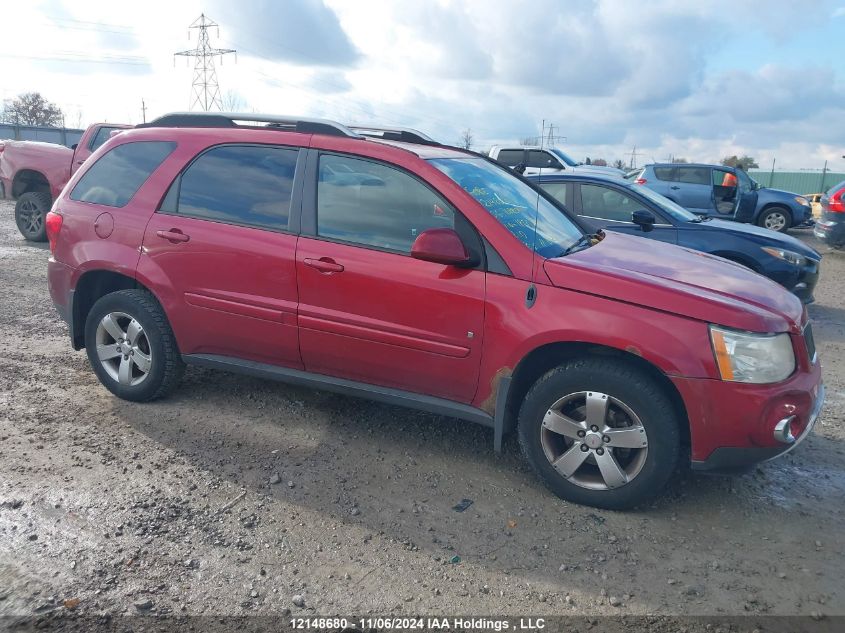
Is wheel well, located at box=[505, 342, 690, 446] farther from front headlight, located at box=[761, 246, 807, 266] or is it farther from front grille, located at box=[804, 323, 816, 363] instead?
front headlight, located at box=[761, 246, 807, 266]

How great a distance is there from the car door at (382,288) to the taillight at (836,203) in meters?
11.3

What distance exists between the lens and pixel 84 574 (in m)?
2.90

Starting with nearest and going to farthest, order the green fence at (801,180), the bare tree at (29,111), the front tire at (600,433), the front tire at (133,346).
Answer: the front tire at (600,433) < the front tire at (133,346) < the green fence at (801,180) < the bare tree at (29,111)

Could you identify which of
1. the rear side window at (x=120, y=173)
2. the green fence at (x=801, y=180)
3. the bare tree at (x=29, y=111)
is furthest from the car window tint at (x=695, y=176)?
the bare tree at (x=29, y=111)

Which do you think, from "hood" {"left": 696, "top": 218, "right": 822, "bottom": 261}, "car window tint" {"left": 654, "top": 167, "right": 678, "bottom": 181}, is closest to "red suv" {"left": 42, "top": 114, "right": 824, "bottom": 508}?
"hood" {"left": 696, "top": 218, "right": 822, "bottom": 261}

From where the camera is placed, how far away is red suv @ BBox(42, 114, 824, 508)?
3322 millimetres

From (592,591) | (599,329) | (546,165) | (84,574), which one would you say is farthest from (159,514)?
(546,165)

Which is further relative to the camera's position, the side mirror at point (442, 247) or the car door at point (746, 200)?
the car door at point (746, 200)

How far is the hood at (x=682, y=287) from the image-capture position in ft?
10.8

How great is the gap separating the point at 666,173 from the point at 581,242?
12.8 m

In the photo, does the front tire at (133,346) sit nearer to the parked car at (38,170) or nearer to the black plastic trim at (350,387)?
the black plastic trim at (350,387)

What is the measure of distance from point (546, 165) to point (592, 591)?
548 inches

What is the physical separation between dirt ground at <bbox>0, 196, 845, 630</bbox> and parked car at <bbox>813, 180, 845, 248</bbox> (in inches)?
356

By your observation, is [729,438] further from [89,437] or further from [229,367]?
[89,437]
